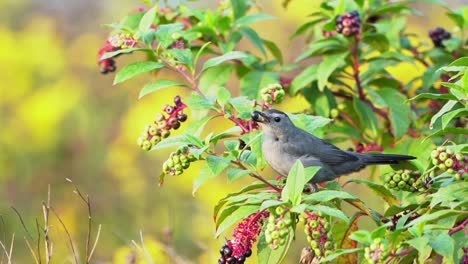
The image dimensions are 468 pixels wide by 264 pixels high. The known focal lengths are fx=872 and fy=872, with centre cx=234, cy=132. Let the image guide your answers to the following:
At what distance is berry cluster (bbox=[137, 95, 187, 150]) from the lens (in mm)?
3047

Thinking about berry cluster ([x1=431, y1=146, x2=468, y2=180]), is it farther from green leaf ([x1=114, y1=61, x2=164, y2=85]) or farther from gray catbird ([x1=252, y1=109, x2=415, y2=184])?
green leaf ([x1=114, y1=61, x2=164, y2=85])

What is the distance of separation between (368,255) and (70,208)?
205 inches

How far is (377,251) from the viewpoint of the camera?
226cm

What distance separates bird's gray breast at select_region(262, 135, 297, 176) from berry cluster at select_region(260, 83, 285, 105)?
1.41 ft

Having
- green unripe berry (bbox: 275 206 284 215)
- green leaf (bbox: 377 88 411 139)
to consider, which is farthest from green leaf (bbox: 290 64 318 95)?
green unripe berry (bbox: 275 206 284 215)

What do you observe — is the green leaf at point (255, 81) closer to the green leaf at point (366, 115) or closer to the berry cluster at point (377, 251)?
the green leaf at point (366, 115)

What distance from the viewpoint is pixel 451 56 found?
170 inches

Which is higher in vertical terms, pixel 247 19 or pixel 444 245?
pixel 247 19

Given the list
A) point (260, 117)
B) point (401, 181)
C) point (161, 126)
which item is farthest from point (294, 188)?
point (260, 117)

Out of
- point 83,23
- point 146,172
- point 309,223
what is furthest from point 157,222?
point 309,223

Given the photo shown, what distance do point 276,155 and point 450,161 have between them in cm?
108

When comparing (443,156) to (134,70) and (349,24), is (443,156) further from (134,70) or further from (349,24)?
(349,24)

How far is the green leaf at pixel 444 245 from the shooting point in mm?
2297

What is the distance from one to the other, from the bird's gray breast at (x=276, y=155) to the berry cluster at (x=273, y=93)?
0.43m
